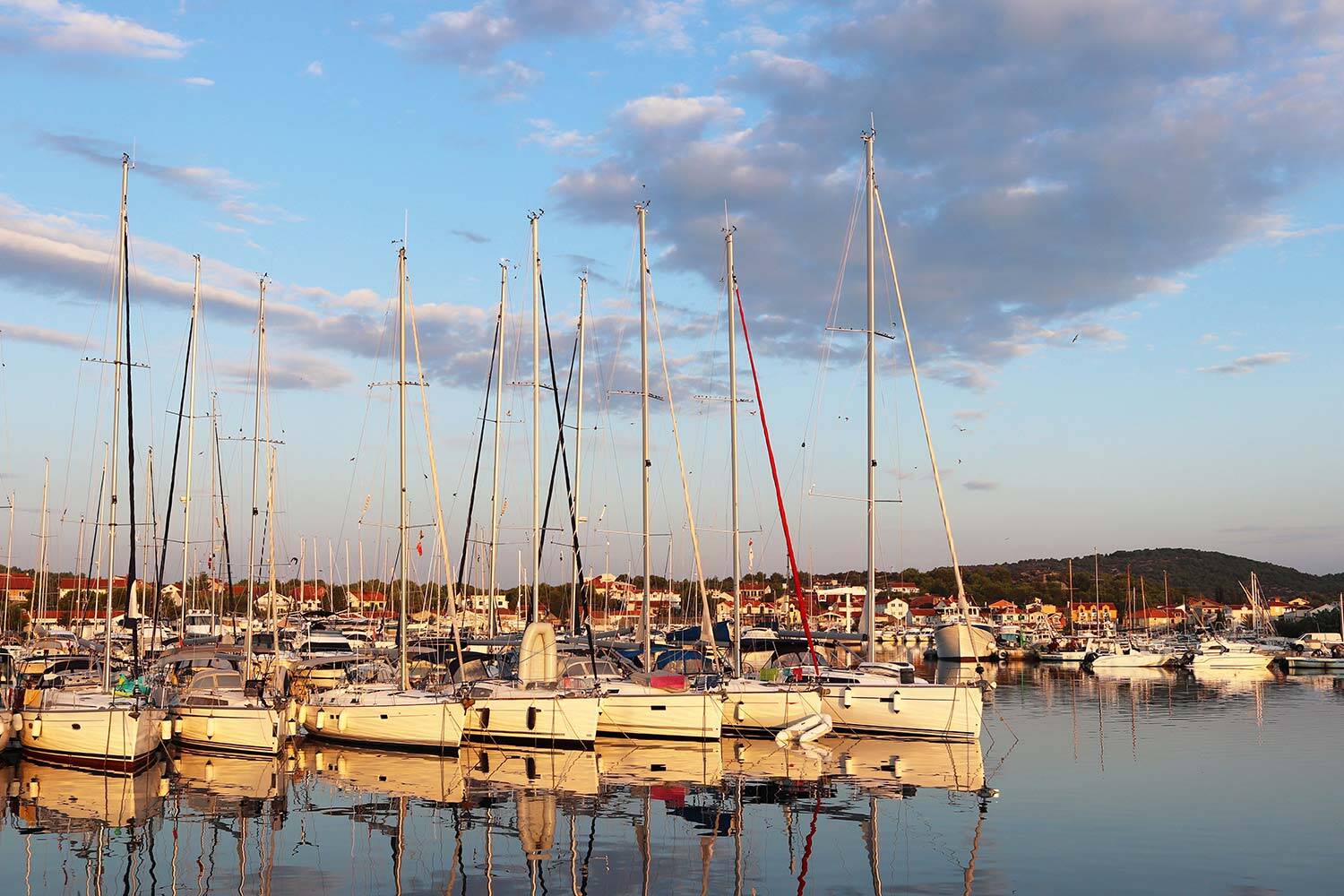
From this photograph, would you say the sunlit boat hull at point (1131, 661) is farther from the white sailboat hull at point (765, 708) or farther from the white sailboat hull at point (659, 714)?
the white sailboat hull at point (659, 714)

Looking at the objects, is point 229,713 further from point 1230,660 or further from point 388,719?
point 1230,660

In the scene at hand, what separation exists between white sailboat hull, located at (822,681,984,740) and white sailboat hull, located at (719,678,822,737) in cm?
95

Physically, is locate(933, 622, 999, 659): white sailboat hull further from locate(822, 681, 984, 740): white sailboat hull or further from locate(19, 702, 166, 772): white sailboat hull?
locate(19, 702, 166, 772): white sailboat hull

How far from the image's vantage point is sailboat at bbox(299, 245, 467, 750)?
30.4m

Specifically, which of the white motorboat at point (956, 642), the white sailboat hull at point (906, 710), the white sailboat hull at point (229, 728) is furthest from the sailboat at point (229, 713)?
the white motorboat at point (956, 642)

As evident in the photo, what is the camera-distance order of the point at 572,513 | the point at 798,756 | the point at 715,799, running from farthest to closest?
the point at 572,513 → the point at 798,756 → the point at 715,799

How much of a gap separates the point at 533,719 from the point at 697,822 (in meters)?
9.41

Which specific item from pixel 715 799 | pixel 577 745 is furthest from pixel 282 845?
pixel 577 745

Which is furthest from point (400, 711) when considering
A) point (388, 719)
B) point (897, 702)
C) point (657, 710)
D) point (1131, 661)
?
point (1131, 661)

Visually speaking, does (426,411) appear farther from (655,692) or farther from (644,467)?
(655,692)

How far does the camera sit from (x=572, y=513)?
131 feet

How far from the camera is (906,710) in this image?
33438mm

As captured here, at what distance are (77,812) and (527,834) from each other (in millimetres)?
8993

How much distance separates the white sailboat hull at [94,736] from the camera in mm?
27281
